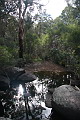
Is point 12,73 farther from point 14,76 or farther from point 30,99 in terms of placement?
point 30,99

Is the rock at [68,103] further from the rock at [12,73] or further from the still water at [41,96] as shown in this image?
the rock at [12,73]

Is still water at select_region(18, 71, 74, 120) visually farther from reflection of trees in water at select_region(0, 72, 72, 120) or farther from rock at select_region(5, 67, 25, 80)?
rock at select_region(5, 67, 25, 80)

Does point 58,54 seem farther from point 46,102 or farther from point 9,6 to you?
point 46,102

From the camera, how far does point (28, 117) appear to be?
592 cm

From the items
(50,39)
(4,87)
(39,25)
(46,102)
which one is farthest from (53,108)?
(39,25)

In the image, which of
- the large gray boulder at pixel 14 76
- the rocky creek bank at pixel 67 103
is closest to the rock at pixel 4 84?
the large gray boulder at pixel 14 76

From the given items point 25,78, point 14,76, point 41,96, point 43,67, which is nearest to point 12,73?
point 14,76

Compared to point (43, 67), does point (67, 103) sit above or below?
below

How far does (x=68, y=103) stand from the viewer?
5.66 metres

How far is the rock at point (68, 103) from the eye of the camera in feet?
18.0

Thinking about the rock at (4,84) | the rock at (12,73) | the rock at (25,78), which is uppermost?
the rock at (12,73)

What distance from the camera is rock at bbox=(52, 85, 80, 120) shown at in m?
5.48

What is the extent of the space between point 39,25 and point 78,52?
14.7 m

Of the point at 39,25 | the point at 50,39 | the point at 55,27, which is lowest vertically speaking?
the point at 50,39
